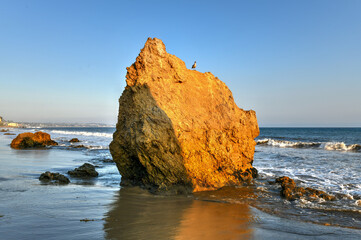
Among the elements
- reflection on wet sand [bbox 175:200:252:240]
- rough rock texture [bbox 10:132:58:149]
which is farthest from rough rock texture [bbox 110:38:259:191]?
rough rock texture [bbox 10:132:58:149]

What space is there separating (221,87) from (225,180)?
3.61 meters

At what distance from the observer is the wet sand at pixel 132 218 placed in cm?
414

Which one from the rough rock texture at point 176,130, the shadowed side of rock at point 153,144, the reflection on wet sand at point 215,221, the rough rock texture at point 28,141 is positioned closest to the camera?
the reflection on wet sand at point 215,221

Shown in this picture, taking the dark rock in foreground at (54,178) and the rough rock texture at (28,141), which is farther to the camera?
the rough rock texture at (28,141)

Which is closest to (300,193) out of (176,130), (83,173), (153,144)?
(176,130)

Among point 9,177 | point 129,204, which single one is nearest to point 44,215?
point 129,204

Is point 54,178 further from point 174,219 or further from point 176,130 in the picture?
point 174,219

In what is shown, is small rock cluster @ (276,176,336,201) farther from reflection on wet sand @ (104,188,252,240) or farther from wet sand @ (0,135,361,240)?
reflection on wet sand @ (104,188,252,240)

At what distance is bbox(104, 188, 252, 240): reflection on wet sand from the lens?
4208 mm

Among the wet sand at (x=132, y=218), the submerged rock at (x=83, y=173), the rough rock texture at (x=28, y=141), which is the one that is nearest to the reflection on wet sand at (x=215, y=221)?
the wet sand at (x=132, y=218)

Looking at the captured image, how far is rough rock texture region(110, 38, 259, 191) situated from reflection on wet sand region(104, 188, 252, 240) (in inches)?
42.5

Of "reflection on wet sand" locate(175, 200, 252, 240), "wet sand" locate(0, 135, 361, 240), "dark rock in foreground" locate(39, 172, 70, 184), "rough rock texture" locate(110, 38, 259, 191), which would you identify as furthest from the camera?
"dark rock in foreground" locate(39, 172, 70, 184)

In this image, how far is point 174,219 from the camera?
4.98 m

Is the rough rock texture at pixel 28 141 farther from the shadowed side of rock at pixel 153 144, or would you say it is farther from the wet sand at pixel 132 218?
the shadowed side of rock at pixel 153 144
